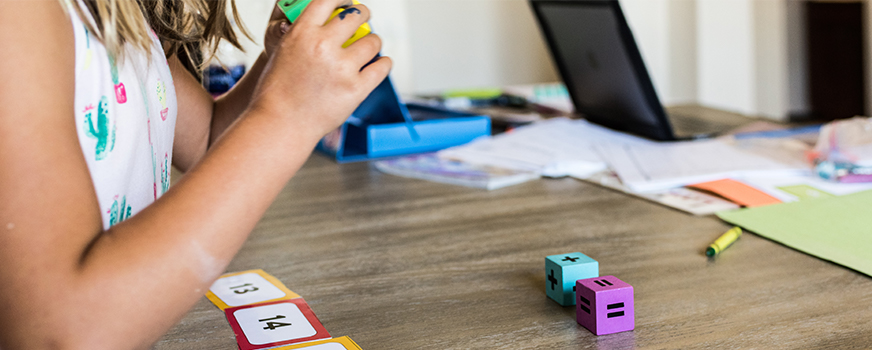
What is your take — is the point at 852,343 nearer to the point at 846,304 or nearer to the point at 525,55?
the point at 846,304

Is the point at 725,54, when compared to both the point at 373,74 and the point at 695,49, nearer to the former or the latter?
the point at 695,49

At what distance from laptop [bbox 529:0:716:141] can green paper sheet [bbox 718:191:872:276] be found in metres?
0.37

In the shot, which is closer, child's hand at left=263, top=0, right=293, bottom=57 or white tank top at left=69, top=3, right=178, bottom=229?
white tank top at left=69, top=3, right=178, bottom=229

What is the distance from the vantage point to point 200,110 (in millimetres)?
772

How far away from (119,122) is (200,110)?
0.31 meters

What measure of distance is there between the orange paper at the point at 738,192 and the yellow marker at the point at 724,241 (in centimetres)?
13

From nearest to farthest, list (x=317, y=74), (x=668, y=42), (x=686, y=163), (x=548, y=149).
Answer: (x=317, y=74)
(x=686, y=163)
(x=548, y=149)
(x=668, y=42)

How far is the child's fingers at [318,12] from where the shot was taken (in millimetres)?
470

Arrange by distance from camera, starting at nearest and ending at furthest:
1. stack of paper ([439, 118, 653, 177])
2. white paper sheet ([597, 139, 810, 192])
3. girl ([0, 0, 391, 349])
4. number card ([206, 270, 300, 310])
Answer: girl ([0, 0, 391, 349]), number card ([206, 270, 300, 310]), white paper sheet ([597, 139, 810, 192]), stack of paper ([439, 118, 653, 177])

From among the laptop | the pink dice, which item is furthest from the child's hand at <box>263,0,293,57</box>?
the laptop

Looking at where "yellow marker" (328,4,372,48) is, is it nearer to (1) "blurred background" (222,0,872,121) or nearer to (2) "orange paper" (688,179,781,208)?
(2) "orange paper" (688,179,781,208)

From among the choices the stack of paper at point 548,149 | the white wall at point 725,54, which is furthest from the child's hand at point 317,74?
the white wall at point 725,54

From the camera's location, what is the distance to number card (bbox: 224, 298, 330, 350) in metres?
0.50

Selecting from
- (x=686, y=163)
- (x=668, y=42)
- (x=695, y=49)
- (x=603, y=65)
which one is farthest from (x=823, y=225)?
(x=668, y=42)
